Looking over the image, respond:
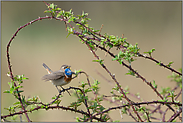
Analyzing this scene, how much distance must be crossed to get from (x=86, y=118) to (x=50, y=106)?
28 centimetres

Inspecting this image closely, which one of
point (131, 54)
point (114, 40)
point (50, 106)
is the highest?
point (114, 40)

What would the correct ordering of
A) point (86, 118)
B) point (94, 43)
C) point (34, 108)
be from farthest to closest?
1. point (94, 43)
2. point (86, 118)
3. point (34, 108)

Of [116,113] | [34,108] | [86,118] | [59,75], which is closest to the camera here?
[34,108]

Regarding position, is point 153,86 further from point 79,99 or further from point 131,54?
point 79,99

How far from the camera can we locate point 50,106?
1.31 m

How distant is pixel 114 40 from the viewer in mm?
1427

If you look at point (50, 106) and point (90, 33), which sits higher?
point (90, 33)


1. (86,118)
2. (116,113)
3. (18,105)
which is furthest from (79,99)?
(116,113)

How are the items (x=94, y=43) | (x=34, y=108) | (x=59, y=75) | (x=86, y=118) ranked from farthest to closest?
(x=59, y=75) → (x=94, y=43) → (x=86, y=118) → (x=34, y=108)

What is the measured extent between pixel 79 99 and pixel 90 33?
20.6 inches

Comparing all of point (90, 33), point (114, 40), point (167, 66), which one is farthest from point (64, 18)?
point (167, 66)

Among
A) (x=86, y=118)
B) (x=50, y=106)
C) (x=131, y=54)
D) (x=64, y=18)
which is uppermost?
(x=64, y=18)

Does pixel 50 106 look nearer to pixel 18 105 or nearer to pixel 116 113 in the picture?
pixel 18 105

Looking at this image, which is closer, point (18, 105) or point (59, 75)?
point (18, 105)
